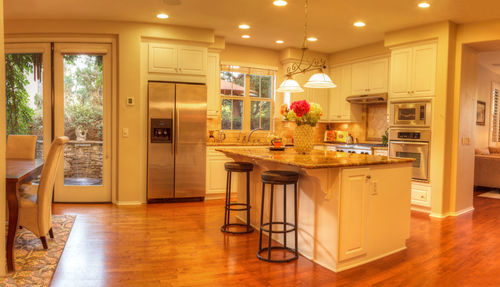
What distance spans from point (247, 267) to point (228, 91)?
4159 millimetres

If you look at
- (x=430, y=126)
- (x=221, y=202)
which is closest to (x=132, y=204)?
(x=221, y=202)

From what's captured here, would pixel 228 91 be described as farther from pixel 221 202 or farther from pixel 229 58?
pixel 221 202

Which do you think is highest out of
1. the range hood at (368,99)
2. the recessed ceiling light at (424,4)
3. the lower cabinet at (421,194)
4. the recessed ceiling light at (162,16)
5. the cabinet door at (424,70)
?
the recessed ceiling light at (162,16)

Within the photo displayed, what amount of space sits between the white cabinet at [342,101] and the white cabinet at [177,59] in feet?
8.98

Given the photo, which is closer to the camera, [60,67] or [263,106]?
[60,67]

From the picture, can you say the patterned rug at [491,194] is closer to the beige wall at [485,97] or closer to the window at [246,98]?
the beige wall at [485,97]

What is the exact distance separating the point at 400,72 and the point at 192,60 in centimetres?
309

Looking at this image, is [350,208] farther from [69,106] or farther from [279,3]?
[69,106]

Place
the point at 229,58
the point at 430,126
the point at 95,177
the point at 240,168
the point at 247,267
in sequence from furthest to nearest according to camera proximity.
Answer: the point at 229,58, the point at 95,177, the point at 430,126, the point at 240,168, the point at 247,267

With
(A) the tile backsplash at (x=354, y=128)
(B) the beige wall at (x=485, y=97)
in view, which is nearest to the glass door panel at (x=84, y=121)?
(A) the tile backsplash at (x=354, y=128)

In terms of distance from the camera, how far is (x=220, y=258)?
3152 millimetres

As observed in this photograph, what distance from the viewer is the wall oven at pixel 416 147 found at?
501cm

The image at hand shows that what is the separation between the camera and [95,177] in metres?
5.34

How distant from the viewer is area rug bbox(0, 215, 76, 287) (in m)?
2.63
